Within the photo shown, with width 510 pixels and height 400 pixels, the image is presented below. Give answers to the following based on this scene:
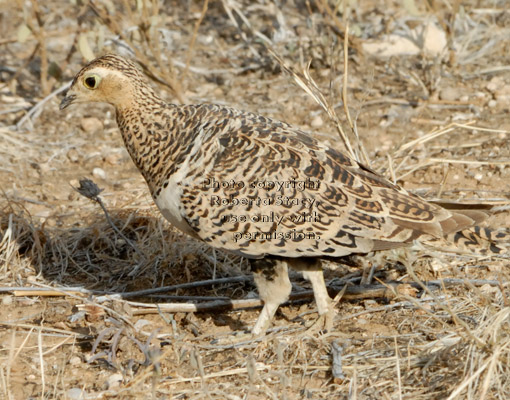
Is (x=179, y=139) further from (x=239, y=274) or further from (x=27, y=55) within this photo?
(x=27, y=55)

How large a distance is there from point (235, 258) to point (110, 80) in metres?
1.56

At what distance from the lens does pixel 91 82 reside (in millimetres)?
4660

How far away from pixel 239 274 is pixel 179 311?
2.19ft

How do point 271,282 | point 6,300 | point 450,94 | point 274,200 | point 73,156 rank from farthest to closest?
point 450,94
point 73,156
point 6,300
point 271,282
point 274,200

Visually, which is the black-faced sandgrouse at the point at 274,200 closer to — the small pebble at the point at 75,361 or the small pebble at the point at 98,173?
the small pebble at the point at 75,361

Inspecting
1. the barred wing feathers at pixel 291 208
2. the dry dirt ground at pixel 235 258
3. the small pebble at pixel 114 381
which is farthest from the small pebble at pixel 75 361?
the barred wing feathers at pixel 291 208

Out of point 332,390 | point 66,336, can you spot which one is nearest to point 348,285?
point 332,390

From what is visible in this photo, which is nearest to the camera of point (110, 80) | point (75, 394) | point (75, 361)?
point (75, 394)

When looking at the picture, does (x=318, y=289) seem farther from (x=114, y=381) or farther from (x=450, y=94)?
(x=450, y=94)

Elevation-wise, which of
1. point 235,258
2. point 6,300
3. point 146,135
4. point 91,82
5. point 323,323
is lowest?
point 235,258

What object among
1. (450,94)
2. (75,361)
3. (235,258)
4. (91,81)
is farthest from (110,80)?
(450,94)

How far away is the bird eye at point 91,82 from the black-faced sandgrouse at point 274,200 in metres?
0.53

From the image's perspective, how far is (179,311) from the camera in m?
4.64

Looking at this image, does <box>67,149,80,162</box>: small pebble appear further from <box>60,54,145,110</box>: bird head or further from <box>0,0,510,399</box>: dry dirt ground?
<box>60,54,145,110</box>: bird head
